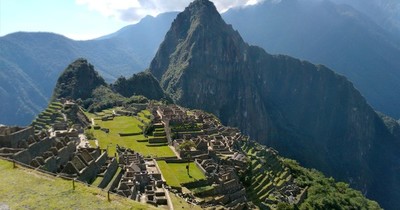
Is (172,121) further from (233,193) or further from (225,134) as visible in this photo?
(233,193)

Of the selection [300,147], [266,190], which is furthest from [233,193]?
[300,147]

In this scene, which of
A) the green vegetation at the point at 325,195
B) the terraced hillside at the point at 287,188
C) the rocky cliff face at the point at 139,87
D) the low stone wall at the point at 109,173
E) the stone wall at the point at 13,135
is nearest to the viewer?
the stone wall at the point at 13,135

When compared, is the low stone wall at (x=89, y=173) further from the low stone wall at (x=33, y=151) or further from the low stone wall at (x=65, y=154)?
the low stone wall at (x=33, y=151)

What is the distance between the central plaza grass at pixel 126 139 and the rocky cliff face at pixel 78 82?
43.5 metres

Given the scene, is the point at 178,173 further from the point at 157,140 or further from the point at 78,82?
the point at 78,82

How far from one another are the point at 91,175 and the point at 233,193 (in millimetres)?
16537

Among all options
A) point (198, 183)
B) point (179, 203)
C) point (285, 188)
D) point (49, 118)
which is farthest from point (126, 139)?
point (179, 203)

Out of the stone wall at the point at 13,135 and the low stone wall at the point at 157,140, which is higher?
the stone wall at the point at 13,135

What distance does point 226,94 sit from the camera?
193250mm

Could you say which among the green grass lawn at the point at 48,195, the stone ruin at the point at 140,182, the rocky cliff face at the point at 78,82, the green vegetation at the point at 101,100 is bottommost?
the stone ruin at the point at 140,182

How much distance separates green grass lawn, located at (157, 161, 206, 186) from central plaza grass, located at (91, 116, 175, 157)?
4483mm

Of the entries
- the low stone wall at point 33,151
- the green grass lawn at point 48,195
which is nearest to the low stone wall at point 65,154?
the low stone wall at point 33,151

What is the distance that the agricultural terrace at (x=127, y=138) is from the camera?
52.6 metres

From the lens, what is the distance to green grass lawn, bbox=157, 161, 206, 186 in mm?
40219
